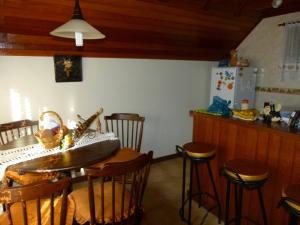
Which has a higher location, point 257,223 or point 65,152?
point 65,152

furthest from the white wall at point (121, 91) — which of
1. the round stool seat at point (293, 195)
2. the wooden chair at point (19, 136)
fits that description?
the round stool seat at point (293, 195)

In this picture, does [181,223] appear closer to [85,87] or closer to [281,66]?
[85,87]

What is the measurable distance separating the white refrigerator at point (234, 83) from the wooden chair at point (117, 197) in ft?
8.40

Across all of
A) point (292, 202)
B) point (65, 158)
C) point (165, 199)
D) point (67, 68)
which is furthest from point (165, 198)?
point (67, 68)

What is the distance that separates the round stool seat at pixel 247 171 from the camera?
1.74 metres

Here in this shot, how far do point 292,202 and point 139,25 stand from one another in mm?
2372

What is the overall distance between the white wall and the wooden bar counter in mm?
1333

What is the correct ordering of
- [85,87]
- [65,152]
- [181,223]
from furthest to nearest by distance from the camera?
[85,87] < [181,223] < [65,152]

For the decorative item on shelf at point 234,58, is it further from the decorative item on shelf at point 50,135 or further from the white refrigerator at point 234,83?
the decorative item on shelf at point 50,135

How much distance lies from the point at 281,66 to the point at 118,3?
2.61 meters

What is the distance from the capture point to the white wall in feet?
9.05

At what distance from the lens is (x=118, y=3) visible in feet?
8.18

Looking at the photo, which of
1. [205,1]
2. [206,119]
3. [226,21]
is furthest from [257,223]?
[226,21]

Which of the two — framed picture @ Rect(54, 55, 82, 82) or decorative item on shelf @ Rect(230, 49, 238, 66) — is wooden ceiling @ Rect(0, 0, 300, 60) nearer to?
framed picture @ Rect(54, 55, 82, 82)
